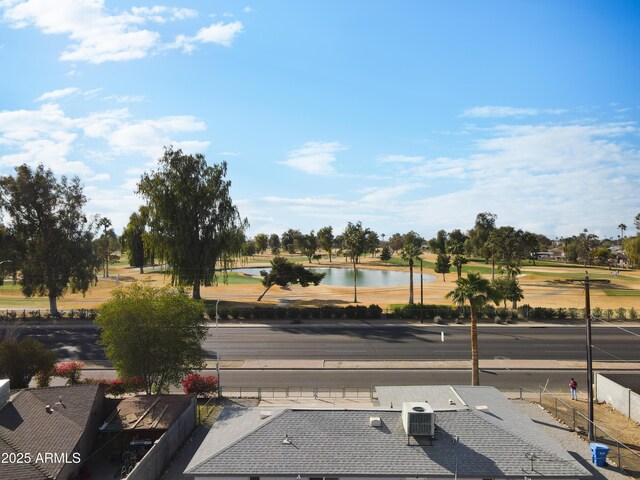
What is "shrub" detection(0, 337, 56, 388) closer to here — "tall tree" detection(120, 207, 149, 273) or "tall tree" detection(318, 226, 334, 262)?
"tall tree" detection(120, 207, 149, 273)

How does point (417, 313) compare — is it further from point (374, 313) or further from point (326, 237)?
point (326, 237)

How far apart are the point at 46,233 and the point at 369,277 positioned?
307 feet

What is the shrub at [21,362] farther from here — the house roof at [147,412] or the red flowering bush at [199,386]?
the red flowering bush at [199,386]

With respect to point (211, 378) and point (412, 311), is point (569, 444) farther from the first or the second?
point (412, 311)

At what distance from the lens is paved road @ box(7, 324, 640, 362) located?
140ft

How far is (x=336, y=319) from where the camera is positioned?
6116 cm

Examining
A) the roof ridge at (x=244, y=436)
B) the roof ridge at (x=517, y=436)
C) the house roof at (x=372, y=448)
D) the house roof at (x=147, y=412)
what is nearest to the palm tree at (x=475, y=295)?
the house roof at (x=372, y=448)

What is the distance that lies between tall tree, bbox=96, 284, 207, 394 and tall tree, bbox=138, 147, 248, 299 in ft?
114

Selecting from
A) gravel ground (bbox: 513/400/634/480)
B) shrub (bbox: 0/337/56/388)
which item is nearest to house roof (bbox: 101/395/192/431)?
shrub (bbox: 0/337/56/388)

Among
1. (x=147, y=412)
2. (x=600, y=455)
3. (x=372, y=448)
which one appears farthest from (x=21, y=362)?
(x=600, y=455)

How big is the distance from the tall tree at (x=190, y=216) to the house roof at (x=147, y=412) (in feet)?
127

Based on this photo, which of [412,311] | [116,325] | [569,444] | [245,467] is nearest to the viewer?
[245,467]

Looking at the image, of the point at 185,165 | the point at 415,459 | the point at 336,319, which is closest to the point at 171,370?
the point at 415,459

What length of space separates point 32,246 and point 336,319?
1667 inches
